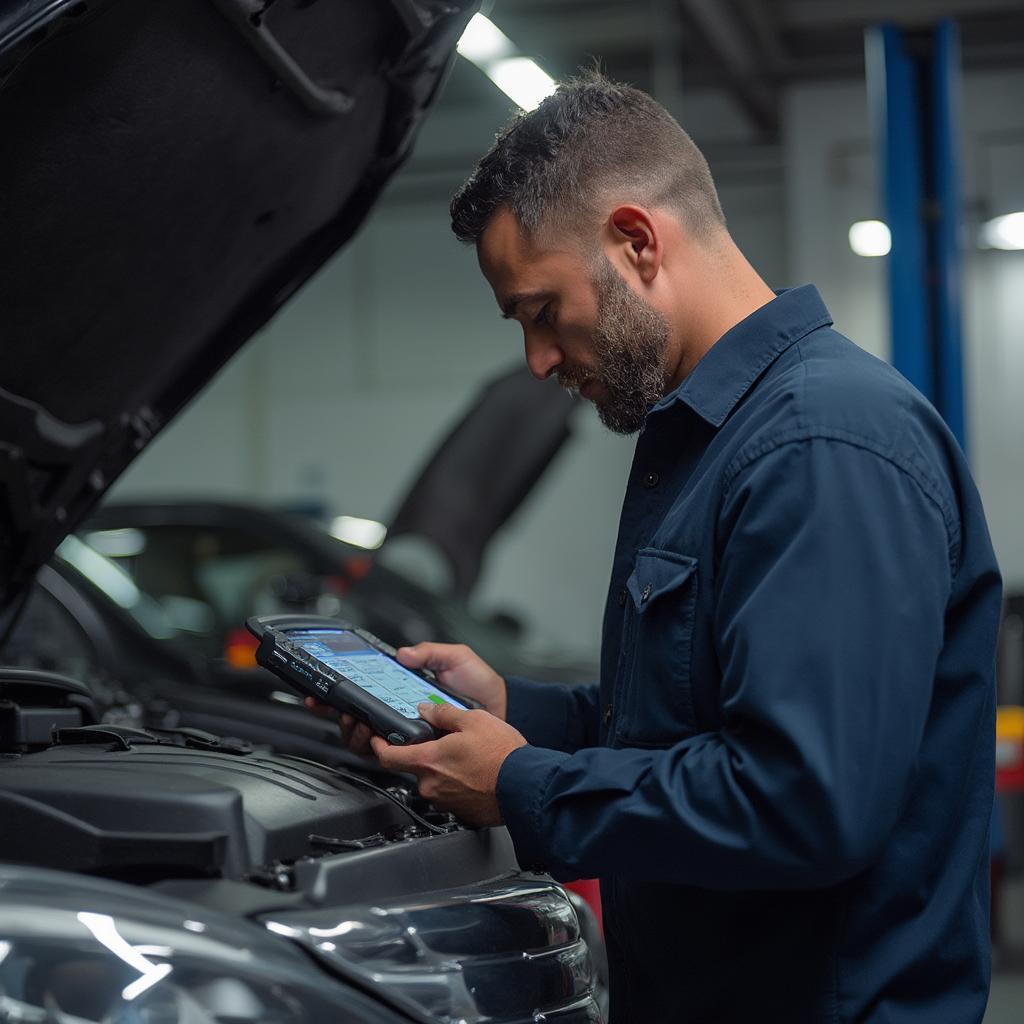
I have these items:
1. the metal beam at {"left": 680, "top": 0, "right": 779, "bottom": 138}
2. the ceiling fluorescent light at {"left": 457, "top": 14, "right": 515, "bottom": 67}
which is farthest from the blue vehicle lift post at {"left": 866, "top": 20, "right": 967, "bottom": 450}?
the metal beam at {"left": 680, "top": 0, "right": 779, "bottom": 138}

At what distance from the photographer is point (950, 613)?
1307 mm

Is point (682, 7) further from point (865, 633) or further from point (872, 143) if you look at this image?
point (865, 633)

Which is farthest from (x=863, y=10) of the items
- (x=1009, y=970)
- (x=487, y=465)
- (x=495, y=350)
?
(x=1009, y=970)

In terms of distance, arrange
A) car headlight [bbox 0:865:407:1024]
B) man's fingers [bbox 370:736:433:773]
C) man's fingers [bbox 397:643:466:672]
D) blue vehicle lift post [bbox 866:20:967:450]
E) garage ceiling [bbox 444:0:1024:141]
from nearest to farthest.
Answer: car headlight [bbox 0:865:407:1024] < man's fingers [bbox 370:736:433:773] < man's fingers [bbox 397:643:466:672] < blue vehicle lift post [bbox 866:20:967:450] < garage ceiling [bbox 444:0:1024:141]

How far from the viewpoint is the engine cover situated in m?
1.26

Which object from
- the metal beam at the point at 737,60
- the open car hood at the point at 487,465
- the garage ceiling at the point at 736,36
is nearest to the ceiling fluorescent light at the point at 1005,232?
the garage ceiling at the point at 736,36

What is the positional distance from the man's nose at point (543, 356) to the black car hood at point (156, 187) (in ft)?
1.65

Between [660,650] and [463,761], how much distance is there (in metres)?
0.22

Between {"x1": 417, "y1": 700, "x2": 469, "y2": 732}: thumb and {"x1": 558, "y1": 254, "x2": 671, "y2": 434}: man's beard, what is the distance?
1.21ft

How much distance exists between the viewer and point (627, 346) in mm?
1442

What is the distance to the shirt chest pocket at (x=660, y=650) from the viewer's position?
1288 mm

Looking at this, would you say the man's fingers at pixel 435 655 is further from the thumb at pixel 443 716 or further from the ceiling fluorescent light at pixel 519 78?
the ceiling fluorescent light at pixel 519 78

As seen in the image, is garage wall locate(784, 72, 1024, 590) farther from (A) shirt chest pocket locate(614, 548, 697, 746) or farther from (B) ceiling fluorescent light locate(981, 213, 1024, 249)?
(A) shirt chest pocket locate(614, 548, 697, 746)

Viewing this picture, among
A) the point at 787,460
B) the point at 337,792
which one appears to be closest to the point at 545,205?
the point at 787,460
